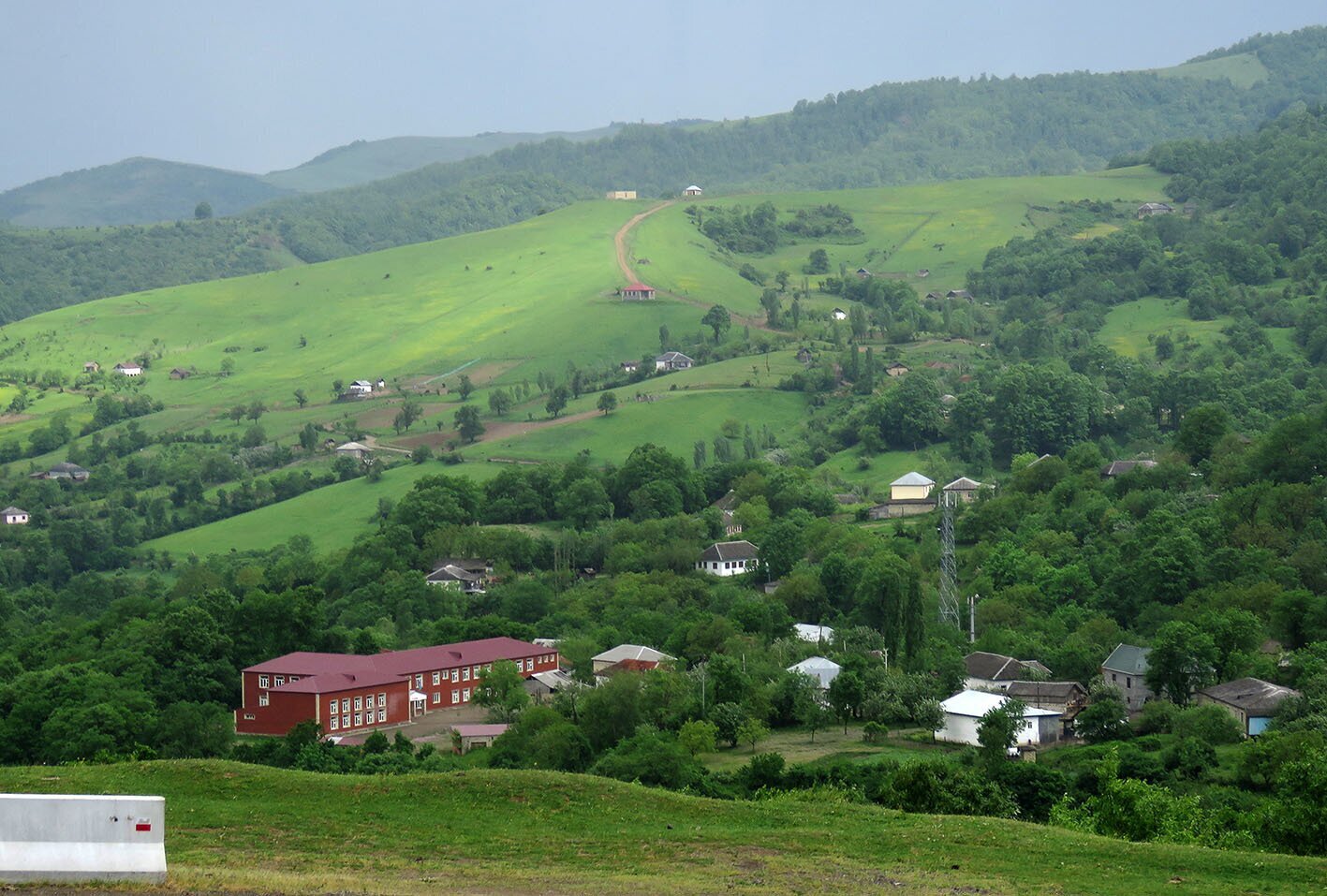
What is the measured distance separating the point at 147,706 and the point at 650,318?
86712 millimetres

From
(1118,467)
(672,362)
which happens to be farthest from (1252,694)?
(672,362)

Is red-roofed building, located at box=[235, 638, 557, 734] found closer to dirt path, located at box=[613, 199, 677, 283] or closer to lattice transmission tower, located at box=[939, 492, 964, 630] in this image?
lattice transmission tower, located at box=[939, 492, 964, 630]

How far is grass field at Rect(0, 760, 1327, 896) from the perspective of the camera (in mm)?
21219

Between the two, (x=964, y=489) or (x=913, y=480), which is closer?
(x=964, y=489)

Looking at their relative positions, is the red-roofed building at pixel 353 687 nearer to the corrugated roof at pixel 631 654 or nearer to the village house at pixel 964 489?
the corrugated roof at pixel 631 654

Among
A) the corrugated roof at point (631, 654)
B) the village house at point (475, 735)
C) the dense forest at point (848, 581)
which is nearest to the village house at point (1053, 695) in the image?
the dense forest at point (848, 581)

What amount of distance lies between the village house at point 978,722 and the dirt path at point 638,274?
83498mm

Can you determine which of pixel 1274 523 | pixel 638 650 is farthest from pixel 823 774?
pixel 1274 523

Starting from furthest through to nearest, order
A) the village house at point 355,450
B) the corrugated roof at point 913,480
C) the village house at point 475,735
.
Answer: the village house at point 355,450, the corrugated roof at point 913,480, the village house at point 475,735

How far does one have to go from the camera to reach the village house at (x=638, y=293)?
139000 mm

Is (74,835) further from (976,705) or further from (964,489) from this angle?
(964,489)

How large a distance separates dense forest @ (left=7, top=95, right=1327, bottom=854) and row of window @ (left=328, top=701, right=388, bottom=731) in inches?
139

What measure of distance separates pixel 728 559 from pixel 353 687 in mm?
25456

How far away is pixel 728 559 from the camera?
2958 inches
